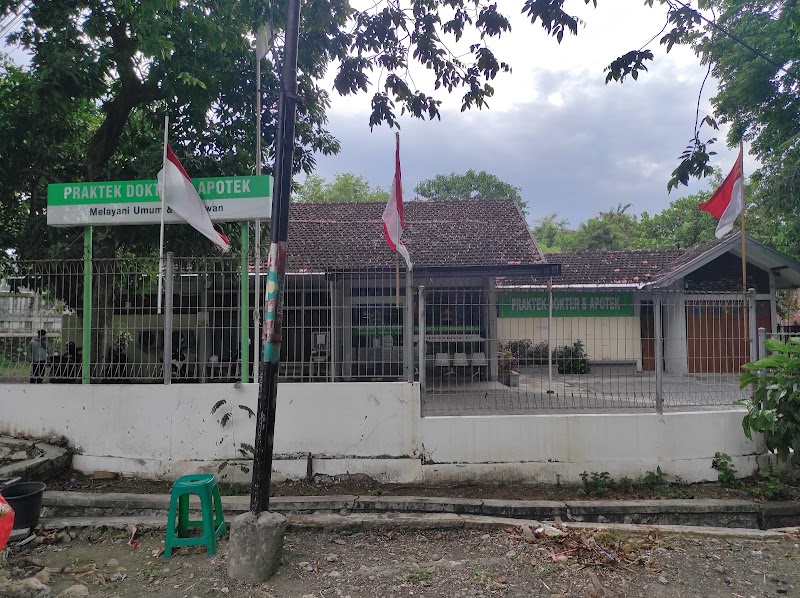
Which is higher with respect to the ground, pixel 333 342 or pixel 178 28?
pixel 178 28

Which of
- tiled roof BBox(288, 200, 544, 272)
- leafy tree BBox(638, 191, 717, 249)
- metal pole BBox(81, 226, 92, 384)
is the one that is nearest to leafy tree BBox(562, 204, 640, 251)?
leafy tree BBox(638, 191, 717, 249)

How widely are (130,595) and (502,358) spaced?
4682mm

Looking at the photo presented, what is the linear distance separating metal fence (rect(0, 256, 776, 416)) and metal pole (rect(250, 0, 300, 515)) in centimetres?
203

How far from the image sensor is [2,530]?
10.3 ft

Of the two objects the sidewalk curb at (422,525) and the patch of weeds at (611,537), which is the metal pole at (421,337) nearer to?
the sidewalk curb at (422,525)

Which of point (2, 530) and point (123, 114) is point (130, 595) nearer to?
point (2, 530)

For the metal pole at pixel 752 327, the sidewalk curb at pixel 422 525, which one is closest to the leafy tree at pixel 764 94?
the metal pole at pixel 752 327

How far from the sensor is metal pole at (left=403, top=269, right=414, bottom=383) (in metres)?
5.99

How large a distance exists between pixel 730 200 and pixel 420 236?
6.18 m

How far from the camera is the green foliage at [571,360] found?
20.4ft

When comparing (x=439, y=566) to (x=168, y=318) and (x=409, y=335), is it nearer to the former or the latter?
(x=409, y=335)

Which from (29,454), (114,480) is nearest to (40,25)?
(29,454)

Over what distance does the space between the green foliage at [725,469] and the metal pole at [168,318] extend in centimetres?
653

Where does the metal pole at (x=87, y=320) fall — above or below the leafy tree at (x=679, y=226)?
below
